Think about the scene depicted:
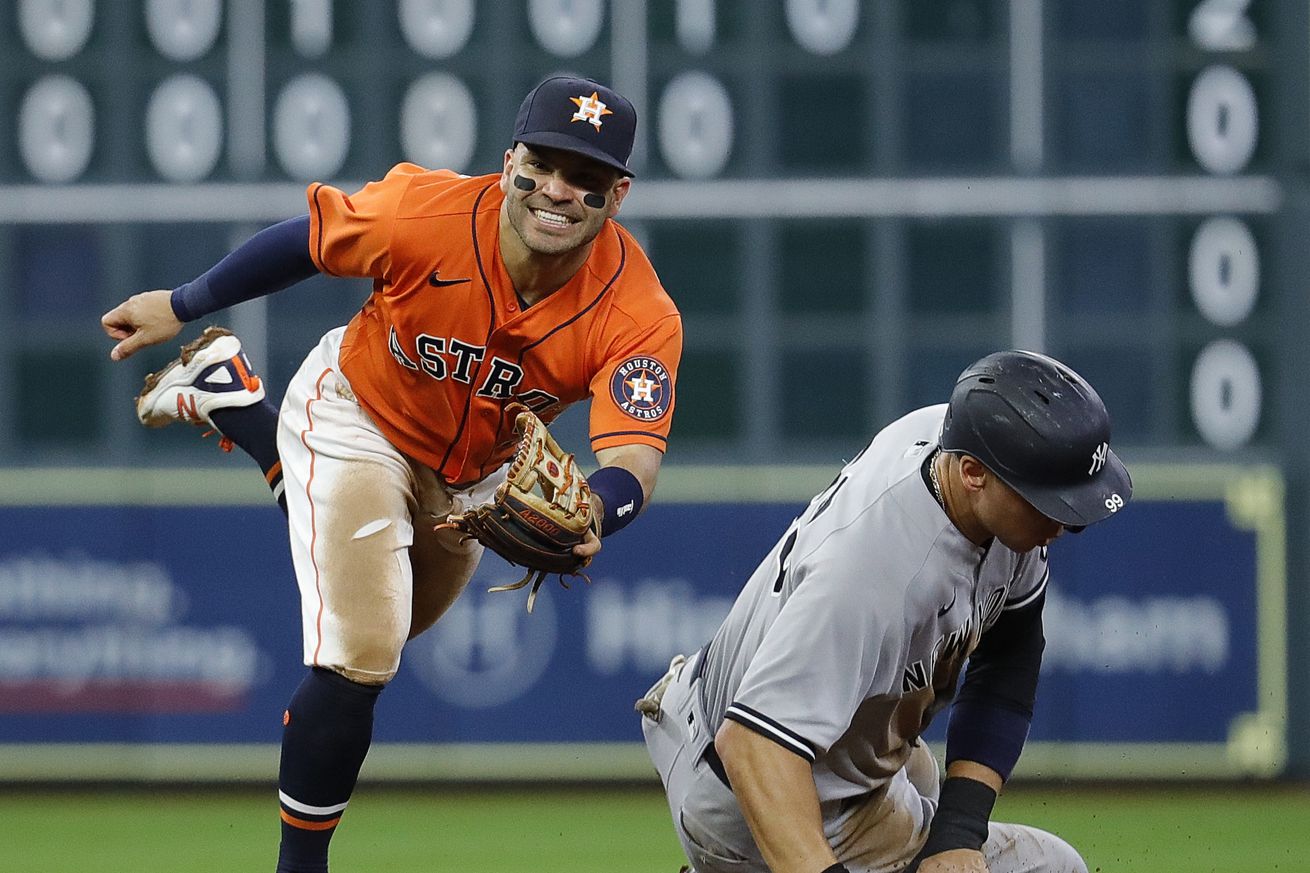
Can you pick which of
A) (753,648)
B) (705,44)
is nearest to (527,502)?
(753,648)

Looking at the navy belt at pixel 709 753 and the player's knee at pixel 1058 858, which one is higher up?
the navy belt at pixel 709 753

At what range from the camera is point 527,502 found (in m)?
3.35

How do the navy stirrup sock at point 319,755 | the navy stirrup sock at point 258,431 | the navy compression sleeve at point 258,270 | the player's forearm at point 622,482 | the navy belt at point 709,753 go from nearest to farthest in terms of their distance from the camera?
the navy belt at point 709,753, the player's forearm at point 622,482, the navy stirrup sock at point 319,755, the navy compression sleeve at point 258,270, the navy stirrup sock at point 258,431

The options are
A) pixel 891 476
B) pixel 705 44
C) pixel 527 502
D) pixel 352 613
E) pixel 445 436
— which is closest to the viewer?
pixel 891 476

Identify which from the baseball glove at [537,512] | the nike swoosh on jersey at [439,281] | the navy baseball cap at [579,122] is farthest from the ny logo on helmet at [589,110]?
the baseball glove at [537,512]

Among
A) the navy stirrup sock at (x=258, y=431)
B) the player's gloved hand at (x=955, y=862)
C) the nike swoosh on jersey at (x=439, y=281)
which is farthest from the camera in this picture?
the navy stirrup sock at (x=258, y=431)

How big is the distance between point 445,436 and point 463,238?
43cm

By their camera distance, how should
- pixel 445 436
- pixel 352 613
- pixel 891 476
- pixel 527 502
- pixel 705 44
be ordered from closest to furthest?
pixel 891 476 → pixel 527 502 → pixel 352 613 → pixel 445 436 → pixel 705 44

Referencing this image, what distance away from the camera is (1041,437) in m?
2.87

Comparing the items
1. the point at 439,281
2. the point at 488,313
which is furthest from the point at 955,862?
the point at 439,281

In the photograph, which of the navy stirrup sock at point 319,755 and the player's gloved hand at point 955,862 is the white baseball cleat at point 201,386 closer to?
the navy stirrup sock at point 319,755

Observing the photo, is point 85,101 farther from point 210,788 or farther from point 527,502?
point 527,502

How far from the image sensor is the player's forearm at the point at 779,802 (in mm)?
2799

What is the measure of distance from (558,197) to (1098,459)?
123 cm
